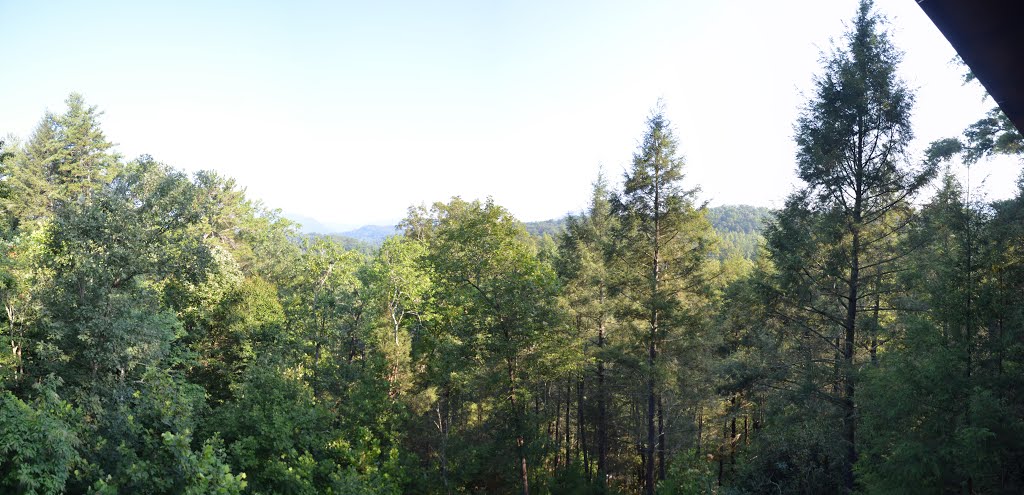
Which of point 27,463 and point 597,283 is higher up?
point 597,283

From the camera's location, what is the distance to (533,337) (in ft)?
43.9

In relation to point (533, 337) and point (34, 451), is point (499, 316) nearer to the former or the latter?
point (533, 337)

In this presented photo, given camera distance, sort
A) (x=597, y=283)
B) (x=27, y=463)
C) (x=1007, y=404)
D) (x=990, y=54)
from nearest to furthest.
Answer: (x=990, y=54), (x=1007, y=404), (x=27, y=463), (x=597, y=283)

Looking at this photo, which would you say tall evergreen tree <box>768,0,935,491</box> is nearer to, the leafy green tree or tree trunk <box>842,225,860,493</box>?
tree trunk <box>842,225,860,493</box>

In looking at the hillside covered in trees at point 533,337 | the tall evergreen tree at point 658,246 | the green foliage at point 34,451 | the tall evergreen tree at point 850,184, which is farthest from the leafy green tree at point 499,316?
the green foliage at point 34,451

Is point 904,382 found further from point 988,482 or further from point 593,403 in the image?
point 593,403

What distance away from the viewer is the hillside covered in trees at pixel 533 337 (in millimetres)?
8148

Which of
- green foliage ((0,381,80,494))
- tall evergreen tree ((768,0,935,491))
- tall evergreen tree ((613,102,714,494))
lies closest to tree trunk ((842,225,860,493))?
tall evergreen tree ((768,0,935,491))

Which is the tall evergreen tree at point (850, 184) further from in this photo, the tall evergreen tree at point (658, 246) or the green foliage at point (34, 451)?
the green foliage at point (34, 451)

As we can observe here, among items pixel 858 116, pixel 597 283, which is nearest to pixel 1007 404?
pixel 858 116

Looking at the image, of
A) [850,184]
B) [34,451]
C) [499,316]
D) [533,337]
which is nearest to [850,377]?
[850,184]

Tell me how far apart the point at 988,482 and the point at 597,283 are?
496 inches

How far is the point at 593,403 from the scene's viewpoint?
22375 millimetres

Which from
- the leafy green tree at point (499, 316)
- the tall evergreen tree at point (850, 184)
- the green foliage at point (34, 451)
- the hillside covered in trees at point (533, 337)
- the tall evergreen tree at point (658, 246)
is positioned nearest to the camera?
the green foliage at point (34, 451)
